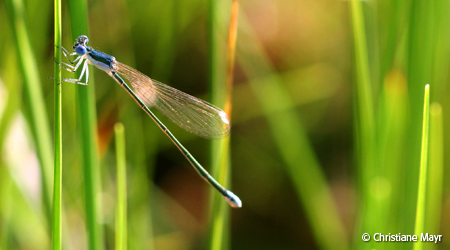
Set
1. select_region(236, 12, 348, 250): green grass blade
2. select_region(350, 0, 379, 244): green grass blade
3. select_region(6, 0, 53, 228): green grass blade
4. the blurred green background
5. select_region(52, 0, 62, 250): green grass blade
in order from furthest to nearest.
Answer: select_region(236, 12, 348, 250): green grass blade → the blurred green background → select_region(350, 0, 379, 244): green grass blade → select_region(6, 0, 53, 228): green grass blade → select_region(52, 0, 62, 250): green grass blade

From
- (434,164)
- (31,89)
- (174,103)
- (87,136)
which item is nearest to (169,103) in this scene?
(174,103)

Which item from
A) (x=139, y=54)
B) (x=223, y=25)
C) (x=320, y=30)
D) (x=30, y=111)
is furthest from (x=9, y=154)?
(x=320, y=30)

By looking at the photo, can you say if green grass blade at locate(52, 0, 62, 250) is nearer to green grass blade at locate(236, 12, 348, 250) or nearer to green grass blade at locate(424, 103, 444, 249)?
green grass blade at locate(424, 103, 444, 249)

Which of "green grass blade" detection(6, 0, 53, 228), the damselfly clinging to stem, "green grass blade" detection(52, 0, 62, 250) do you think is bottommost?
"green grass blade" detection(52, 0, 62, 250)

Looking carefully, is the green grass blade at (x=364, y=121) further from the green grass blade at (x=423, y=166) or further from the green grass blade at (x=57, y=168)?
the green grass blade at (x=57, y=168)

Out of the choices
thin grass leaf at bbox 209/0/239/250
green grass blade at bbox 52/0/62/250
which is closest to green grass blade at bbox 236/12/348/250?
thin grass leaf at bbox 209/0/239/250

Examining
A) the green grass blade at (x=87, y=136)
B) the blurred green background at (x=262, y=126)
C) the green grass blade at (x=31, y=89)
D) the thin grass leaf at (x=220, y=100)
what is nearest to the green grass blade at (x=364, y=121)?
the blurred green background at (x=262, y=126)
